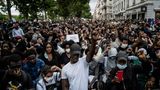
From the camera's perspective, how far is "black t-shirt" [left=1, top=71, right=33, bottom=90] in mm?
6156

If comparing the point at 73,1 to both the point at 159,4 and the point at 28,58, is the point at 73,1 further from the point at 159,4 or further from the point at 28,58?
the point at 28,58

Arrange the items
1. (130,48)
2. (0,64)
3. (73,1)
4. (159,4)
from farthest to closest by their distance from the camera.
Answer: (73,1)
(159,4)
(130,48)
(0,64)

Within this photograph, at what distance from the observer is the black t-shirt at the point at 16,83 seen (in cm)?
616

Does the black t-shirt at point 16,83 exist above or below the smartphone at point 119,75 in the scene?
above

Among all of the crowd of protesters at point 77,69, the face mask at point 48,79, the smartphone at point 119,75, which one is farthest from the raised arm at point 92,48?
the smartphone at point 119,75

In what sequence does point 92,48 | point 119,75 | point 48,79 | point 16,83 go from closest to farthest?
1. point 92,48
2. point 16,83
3. point 48,79
4. point 119,75

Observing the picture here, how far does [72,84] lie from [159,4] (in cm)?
4408

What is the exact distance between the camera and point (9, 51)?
33.2 feet

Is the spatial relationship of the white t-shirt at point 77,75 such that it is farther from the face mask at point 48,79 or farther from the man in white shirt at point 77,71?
the face mask at point 48,79

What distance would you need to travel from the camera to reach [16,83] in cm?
616

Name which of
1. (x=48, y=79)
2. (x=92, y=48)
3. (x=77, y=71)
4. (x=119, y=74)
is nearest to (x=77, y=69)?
(x=77, y=71)

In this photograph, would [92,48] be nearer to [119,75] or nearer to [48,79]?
[48,79]

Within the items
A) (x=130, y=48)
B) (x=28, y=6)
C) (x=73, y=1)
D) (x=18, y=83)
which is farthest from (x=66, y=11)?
(x=18, y=83)

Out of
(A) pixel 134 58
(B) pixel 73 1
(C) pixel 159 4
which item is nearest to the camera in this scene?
(A) pixel 134 58
